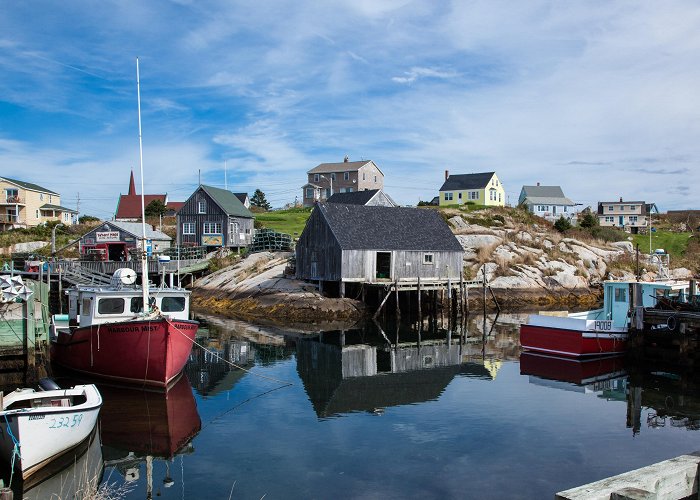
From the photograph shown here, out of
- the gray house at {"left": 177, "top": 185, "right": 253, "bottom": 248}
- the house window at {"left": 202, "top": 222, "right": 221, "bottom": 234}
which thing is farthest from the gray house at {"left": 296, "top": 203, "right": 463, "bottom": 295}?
the house window at {"left": 202, "top": 222, "right": 221, "bottom": 234}

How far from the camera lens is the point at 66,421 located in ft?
43.4

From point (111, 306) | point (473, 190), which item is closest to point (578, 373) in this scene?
point (111, 306)

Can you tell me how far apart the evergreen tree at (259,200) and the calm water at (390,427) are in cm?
7731

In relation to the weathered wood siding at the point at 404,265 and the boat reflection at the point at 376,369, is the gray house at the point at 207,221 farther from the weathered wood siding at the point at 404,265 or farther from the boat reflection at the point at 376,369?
the boat reflection at the point at 376,369

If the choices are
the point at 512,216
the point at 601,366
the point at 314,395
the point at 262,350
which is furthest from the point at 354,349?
the point at 512,216

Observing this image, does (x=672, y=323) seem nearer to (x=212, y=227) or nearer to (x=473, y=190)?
(x=212, y=227)

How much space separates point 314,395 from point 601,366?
13.6 meters

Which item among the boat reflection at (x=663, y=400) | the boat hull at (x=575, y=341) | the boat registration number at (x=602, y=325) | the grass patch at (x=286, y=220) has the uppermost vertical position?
the grass patch at (x=286, y=220)

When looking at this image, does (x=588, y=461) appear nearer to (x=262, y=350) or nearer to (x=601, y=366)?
(x=601, y=366)

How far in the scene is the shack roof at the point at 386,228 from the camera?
4322 cm

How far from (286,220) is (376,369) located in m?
58.7

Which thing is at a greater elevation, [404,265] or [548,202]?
[548,202]

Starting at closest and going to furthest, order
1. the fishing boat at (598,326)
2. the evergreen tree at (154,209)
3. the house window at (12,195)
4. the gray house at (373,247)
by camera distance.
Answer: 1. the fishing boat at (598,326)
2. the gray house at (373,247)
3. the house window at (12,195)
4. the evergreen tree at (154,209)

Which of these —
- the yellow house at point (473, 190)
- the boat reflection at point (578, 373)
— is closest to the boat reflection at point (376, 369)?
the boat reflection at point (578, 373)
